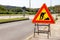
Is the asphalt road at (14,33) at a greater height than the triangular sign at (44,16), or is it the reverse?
the triangular sign at (44,16)

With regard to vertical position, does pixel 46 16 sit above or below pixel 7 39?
above

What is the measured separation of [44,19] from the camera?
9766 mm

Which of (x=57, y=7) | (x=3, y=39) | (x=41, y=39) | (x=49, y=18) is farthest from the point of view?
(x=57, y=7)

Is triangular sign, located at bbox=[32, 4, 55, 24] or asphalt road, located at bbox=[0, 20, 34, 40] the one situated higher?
triangular sign, located at bbox=[32, 4, 55, 24]

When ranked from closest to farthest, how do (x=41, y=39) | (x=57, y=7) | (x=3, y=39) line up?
(x=41, y=39), (x=3, y=39), (x=57, y=7)

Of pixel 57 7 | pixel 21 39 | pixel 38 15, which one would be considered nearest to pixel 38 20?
pixel 38 15

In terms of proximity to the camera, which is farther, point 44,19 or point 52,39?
point 52,39

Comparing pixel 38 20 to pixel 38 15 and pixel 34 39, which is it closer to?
pixel 38 15

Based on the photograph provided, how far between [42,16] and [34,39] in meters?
1.36

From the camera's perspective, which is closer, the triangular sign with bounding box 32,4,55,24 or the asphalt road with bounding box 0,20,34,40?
the triangular sign with bounding box 32,4,55,24

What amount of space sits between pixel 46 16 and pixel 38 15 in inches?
14.1

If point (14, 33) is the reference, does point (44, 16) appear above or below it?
above

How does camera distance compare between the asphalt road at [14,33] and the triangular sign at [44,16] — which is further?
the asphalt road at [14,33]

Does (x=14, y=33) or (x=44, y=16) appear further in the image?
(x=14, y=33)
